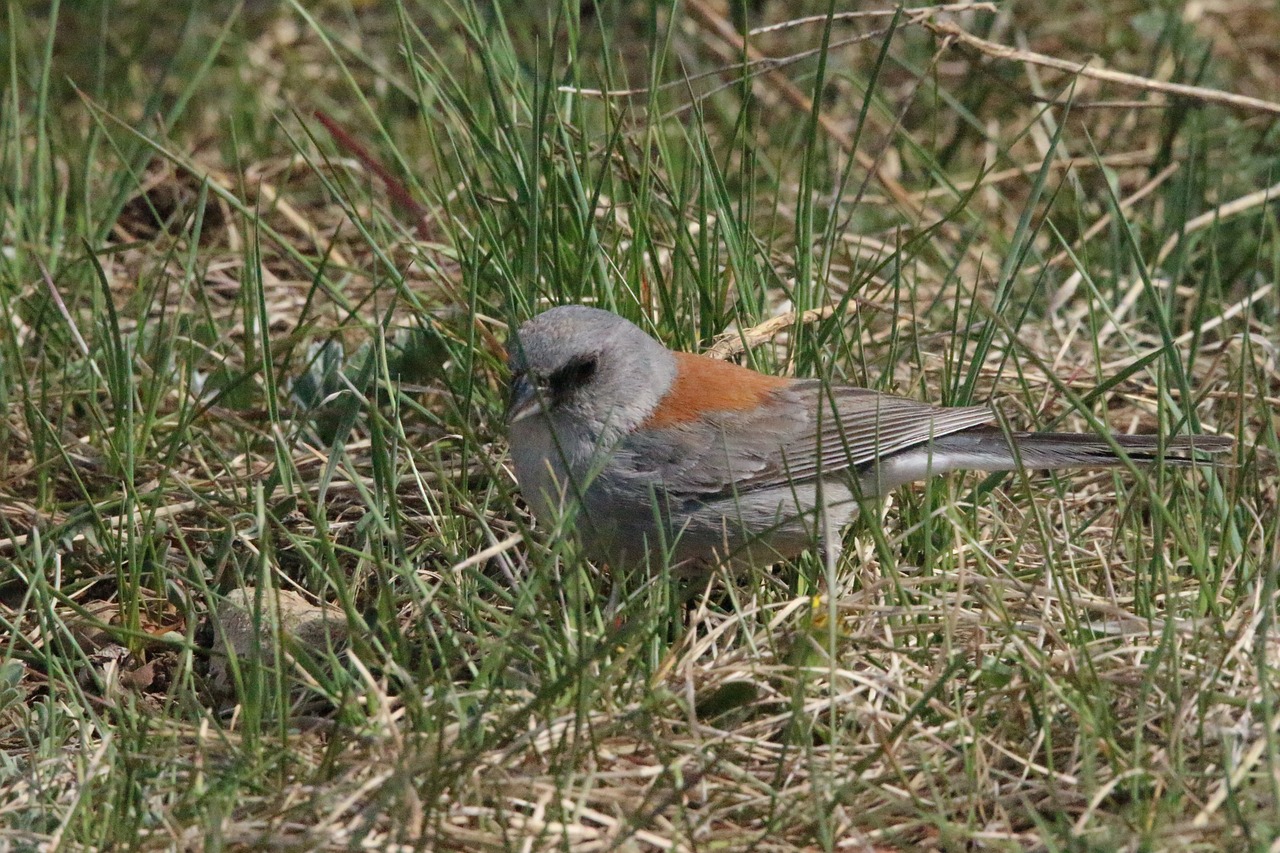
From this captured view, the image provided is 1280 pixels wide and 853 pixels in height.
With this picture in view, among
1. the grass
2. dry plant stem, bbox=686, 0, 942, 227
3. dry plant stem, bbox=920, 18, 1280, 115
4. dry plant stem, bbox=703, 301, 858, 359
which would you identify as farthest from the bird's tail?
dry plant stem, bbox=686, 0, 942, 227

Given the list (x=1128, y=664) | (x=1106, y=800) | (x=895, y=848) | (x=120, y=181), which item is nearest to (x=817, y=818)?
(x=895, y=848)

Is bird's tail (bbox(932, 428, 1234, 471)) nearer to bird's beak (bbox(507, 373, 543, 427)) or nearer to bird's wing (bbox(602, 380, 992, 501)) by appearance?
bird's wing (bbox(602, 380, 992, 501))

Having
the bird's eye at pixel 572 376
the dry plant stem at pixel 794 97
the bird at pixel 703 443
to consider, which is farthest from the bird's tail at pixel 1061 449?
the dry plant stem at pixel 794 97

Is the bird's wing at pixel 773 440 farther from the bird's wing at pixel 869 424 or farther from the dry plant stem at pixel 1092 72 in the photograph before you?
the dry plant stem at pixel 1092 72

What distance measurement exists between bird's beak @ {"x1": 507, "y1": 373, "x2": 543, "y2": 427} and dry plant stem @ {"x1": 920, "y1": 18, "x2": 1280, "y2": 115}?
153cm

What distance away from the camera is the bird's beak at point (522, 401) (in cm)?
334

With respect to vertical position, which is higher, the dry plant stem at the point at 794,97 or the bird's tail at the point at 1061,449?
the dry plant stem at the point at 794,97

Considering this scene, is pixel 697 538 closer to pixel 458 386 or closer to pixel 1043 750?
pixel 458 386

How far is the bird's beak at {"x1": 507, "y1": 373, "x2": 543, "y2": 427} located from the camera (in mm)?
3342

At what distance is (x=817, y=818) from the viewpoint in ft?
7.88

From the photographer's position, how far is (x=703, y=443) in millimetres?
3555

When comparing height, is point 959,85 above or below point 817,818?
above

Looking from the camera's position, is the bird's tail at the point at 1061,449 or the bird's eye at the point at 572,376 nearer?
the bird's tail at the point at 1061,449

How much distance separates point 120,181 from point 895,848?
3443 mm
